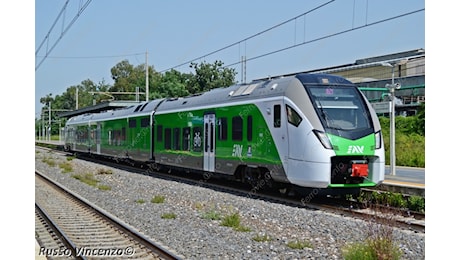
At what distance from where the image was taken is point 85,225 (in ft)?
36.1

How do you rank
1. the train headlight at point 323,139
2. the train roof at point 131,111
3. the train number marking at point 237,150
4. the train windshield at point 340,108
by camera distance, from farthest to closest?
1. the train roof at point 131,111
2. the train number marking at point 237,150
3. the train windshield at point 340,108
4. the train headlight at point 323,139

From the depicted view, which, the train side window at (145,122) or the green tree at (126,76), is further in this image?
the green tree at (126,76)

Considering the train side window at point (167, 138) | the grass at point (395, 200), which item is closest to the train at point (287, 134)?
the grass at point (395, 200)

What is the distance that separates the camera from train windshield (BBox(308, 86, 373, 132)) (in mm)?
12414

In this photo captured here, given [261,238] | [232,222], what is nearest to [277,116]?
[232,222]

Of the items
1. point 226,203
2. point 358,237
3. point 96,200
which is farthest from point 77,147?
point 358,237

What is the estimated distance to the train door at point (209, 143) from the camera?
16844mm

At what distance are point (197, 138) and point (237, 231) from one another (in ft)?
27.2

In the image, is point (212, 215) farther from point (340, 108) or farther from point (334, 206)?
point (340, 108)

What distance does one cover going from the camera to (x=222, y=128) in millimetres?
16266

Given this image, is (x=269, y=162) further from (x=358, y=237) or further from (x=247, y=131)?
(x=358, y=237)

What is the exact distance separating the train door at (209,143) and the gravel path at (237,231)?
103cm

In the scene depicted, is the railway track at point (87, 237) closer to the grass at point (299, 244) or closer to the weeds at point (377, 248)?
the grass at point (299, 244)

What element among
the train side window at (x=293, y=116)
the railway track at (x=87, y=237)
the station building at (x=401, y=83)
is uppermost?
the station building at (x=401, y=83)
